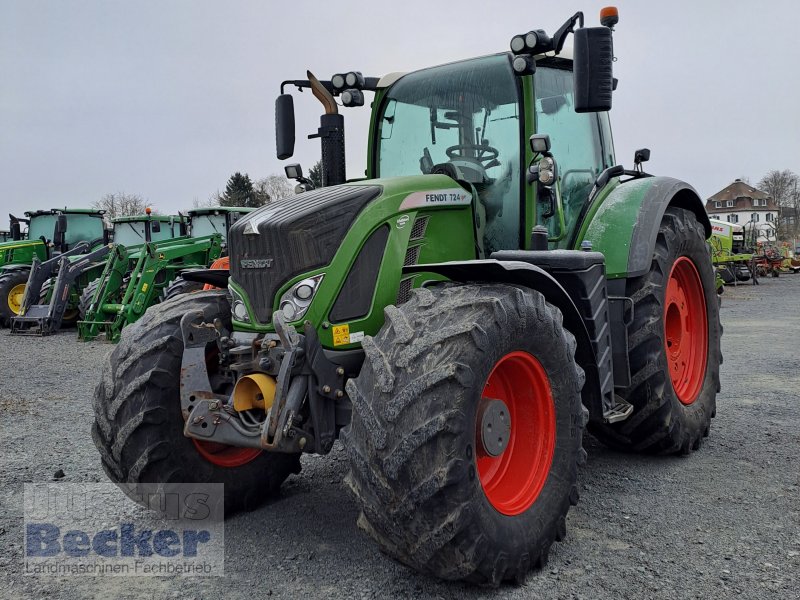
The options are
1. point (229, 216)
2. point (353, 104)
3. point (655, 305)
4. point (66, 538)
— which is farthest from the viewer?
point (229, 216)

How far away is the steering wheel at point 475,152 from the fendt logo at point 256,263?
1.46m

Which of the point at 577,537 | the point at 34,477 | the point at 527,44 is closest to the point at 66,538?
the point at 34,477

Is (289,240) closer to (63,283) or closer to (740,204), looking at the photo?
(63,283)

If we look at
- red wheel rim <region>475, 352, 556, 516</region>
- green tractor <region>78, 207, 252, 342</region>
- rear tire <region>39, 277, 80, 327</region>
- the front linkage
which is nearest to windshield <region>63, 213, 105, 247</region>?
rear tire <region>39, 277, 80, 327</region>

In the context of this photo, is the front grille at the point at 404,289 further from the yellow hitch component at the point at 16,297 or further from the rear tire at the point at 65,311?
the yellow hitch component at the point at 16,297

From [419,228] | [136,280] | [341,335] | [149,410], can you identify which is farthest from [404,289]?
[136,280]

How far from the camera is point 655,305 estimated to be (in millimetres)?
4402

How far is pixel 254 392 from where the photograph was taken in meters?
3.31

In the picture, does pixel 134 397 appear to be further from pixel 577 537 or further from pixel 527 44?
pixel 527 44

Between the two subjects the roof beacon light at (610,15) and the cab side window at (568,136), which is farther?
the cab side window at (568,136)

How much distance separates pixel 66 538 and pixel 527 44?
11.4 ft

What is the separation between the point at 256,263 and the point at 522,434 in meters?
1.48

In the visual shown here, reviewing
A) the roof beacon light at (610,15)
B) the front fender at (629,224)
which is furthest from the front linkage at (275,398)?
the roof beacon light at (610,15)

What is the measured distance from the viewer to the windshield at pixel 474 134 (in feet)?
13.7
